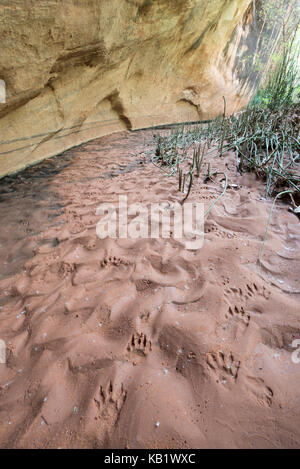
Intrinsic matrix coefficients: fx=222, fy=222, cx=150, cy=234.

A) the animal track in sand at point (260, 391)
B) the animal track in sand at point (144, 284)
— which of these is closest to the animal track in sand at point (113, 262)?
the animal track in sand at point (144, 284)

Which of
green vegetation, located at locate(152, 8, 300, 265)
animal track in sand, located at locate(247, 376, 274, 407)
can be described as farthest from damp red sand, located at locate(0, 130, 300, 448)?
green vegetation, located at locate(152, 8, 300, 265)

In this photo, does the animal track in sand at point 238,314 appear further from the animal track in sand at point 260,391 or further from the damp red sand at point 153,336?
the animal track in sand at point 260,391

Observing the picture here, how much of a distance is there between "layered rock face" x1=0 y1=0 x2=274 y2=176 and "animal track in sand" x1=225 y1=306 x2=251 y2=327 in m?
3.02

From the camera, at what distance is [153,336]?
994 millimetres

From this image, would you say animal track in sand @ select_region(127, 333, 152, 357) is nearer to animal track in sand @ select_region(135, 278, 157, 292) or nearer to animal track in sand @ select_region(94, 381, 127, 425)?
animal track in sand @ select_region(94, 381, 127, 425)

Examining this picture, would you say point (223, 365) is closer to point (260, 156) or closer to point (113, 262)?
point (113, 262)

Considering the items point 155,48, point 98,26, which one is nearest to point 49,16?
point 98,26

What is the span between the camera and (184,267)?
1.31m

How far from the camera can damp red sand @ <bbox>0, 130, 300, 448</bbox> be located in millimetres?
750

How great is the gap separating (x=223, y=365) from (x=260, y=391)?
0.45ft

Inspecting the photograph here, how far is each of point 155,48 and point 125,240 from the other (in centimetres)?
436

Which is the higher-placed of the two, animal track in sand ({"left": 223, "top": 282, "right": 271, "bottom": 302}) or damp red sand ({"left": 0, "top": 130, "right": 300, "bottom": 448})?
animal track in sand ({"left": 223, "top": 282, "right": 271, "bottom": 302})

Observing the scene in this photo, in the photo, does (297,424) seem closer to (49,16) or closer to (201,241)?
(201,241)
